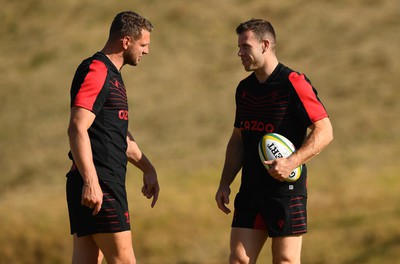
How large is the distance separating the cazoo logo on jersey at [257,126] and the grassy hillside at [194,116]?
14577 mm

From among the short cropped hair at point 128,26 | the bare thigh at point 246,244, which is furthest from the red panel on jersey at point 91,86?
the bare thigh at point 246,244

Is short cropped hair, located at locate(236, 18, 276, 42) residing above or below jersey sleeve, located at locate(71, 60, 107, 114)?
above

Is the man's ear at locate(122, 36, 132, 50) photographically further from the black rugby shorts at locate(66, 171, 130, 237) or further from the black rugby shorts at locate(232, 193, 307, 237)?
the black rugby shorts at locate(232, 193, 307, 237)

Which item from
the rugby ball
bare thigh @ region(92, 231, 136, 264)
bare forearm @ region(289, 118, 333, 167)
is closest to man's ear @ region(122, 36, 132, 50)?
the rugby ball

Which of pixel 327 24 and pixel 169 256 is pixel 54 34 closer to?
pixel 327 24

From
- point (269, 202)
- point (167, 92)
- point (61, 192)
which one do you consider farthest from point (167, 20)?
point (269, 202)

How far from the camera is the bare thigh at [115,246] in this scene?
9406 millimetres

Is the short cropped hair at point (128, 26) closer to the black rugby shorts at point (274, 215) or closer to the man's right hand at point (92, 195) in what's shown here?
the man's right hand at point (92, 195)

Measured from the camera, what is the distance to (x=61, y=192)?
2844cm

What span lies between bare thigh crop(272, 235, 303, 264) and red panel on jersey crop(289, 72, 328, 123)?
3.90 ft

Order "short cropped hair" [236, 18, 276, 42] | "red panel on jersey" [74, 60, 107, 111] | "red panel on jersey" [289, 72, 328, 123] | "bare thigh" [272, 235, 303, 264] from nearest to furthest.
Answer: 1. "red panel on jersey" [74, 60, 107, 111]
2. "red panel on jersey" [289, 72, 328, 123]
3. "bare thigh" [272, 235, 303, 264]
4. "short cropped hair" [236, 18, 276, 42]

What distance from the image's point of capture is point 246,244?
33.0 feet

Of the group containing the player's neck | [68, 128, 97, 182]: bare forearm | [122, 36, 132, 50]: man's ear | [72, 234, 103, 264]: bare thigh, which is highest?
[122, 36, 132, 50]: man's ear

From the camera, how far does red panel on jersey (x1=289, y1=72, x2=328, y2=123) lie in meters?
9.88
